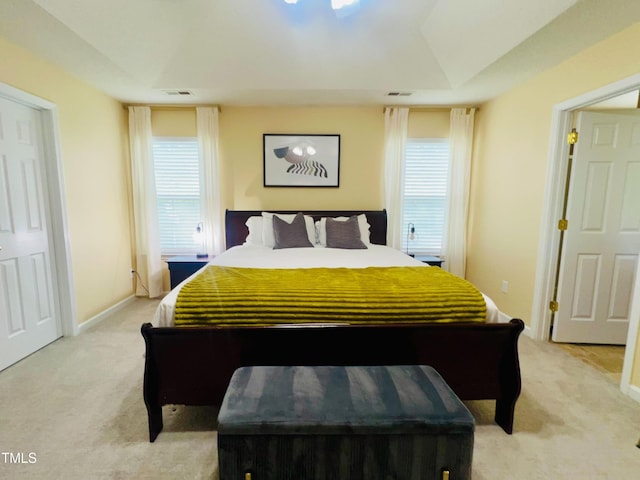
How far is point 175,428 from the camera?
5.74 feet

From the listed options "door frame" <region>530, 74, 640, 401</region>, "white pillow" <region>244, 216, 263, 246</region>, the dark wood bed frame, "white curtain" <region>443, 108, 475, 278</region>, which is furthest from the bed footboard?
"white curtain" <region>443, 108, 475, 278</region>

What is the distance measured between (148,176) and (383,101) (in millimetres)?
3000

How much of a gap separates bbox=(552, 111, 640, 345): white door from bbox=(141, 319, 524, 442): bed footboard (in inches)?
64.6

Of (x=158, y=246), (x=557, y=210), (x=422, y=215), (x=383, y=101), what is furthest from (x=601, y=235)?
(x=158, y=246)

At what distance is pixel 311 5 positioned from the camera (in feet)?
8.71

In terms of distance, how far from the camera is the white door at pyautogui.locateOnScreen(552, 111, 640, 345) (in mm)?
2559

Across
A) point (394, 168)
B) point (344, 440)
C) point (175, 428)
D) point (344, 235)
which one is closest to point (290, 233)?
point (344, 235)

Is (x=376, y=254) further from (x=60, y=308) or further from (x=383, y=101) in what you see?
(x=60, y=308)

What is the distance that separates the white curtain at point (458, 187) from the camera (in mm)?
3756

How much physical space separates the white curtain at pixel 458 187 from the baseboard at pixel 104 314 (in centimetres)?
406

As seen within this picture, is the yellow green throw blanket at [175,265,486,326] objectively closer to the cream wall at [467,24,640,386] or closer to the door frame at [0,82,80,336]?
the cream wall at [467,24,640,386]

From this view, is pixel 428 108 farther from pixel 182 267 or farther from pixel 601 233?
pixel 182 267

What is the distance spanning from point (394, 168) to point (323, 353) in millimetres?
2787

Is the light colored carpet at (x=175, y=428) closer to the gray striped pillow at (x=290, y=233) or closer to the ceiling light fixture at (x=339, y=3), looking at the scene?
the gray striped pillow at (x=290, y=233)
